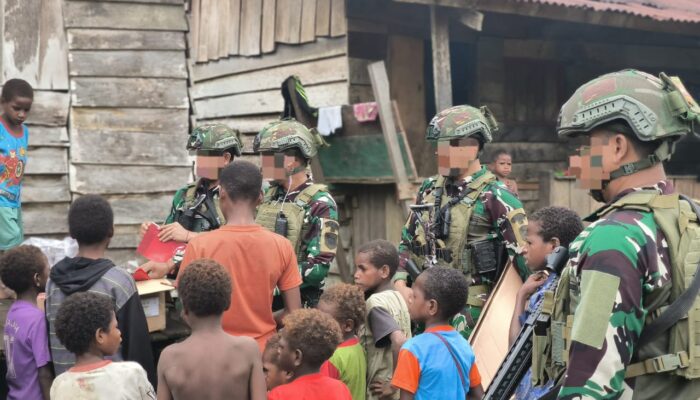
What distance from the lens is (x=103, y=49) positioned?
381 inches

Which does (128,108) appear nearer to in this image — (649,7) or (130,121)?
(130,121)

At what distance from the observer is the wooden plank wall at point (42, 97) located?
9086 mm

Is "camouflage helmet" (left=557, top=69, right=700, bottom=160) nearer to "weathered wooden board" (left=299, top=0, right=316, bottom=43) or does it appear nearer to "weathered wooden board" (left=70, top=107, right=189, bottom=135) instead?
"weathered wooden board" (left=299, top=0, right=316, bottom=43)

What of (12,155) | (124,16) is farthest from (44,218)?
(124,16)

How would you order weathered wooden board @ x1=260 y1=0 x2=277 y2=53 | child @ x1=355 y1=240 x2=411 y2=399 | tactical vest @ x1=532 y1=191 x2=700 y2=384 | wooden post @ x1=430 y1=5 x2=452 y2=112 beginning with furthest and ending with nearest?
weathered wooden board @ x1=260 y1=0 x2=277 y2=53 < wooden post @ x1=430 y1=5 x2=452 y2=112 < child @ x1=355 y1=240 x2=411 y2=399 < tactical vest @ x1=532 y1=191 x2=700 y2=384

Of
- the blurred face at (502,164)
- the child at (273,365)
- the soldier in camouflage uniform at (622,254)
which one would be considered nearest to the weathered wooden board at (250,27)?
the blurred face at (502,164)

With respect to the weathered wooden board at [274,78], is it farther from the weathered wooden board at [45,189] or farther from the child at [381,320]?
the child at [381,320]

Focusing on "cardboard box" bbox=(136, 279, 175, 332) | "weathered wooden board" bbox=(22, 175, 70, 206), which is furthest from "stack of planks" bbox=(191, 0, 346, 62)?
"cardboard box" bbox=(136, 279, 175, 332)

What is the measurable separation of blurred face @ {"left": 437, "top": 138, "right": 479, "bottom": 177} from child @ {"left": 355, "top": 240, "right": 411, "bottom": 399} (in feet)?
2.89

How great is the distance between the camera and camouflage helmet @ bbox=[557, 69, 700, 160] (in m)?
3.05

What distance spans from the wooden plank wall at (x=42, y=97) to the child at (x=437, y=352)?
586 centimetres

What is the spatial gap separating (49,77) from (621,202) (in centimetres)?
778

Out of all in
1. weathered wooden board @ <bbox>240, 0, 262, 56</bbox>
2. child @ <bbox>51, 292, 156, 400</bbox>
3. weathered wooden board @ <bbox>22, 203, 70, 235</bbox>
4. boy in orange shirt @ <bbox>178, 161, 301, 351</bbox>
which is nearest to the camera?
child @ <bbox>51, 292, 156, 400</bbox>

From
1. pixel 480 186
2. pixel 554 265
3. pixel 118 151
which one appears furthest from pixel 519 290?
pixel 118 151
